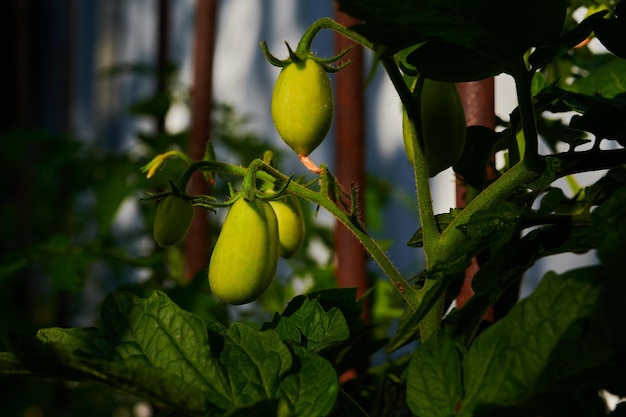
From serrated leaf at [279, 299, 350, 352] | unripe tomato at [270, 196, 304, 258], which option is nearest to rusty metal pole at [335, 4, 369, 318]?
unripe tomato at [270, 196, 304, 258]

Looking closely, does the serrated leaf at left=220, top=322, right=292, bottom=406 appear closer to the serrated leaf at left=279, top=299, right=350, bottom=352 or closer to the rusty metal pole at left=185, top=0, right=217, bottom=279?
the serrated leaf at left=279, top=299, right=350, bottom=352

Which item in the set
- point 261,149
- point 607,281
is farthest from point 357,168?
point 261,149

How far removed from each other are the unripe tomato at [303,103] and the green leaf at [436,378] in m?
0.13

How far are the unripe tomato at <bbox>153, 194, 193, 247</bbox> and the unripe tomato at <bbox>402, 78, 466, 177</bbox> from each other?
16 cm

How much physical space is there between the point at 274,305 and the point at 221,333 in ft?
2.17

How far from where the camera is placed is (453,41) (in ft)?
0.90

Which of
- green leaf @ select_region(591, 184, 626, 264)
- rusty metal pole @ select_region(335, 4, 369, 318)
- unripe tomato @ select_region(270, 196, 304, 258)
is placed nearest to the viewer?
green leaf @ select_region(591, 184, 626, 264)

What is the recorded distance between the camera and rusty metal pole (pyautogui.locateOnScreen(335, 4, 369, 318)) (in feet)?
1.92

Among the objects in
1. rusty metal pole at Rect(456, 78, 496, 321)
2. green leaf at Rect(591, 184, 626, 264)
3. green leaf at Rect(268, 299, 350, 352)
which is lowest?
green leaf at Rect(268, 299, 350, 352)

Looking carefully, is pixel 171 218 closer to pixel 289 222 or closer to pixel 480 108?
pixel 289 222

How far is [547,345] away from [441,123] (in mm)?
144

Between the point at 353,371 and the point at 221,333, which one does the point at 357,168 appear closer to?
the point at 353,371

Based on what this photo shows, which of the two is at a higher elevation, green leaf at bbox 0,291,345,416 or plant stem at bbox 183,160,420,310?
plant stem at bbox 183,160,420,310

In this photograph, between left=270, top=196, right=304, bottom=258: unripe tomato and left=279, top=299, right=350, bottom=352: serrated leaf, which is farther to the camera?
left=270, top=196, right=304, bottom=258: unripe tomato
